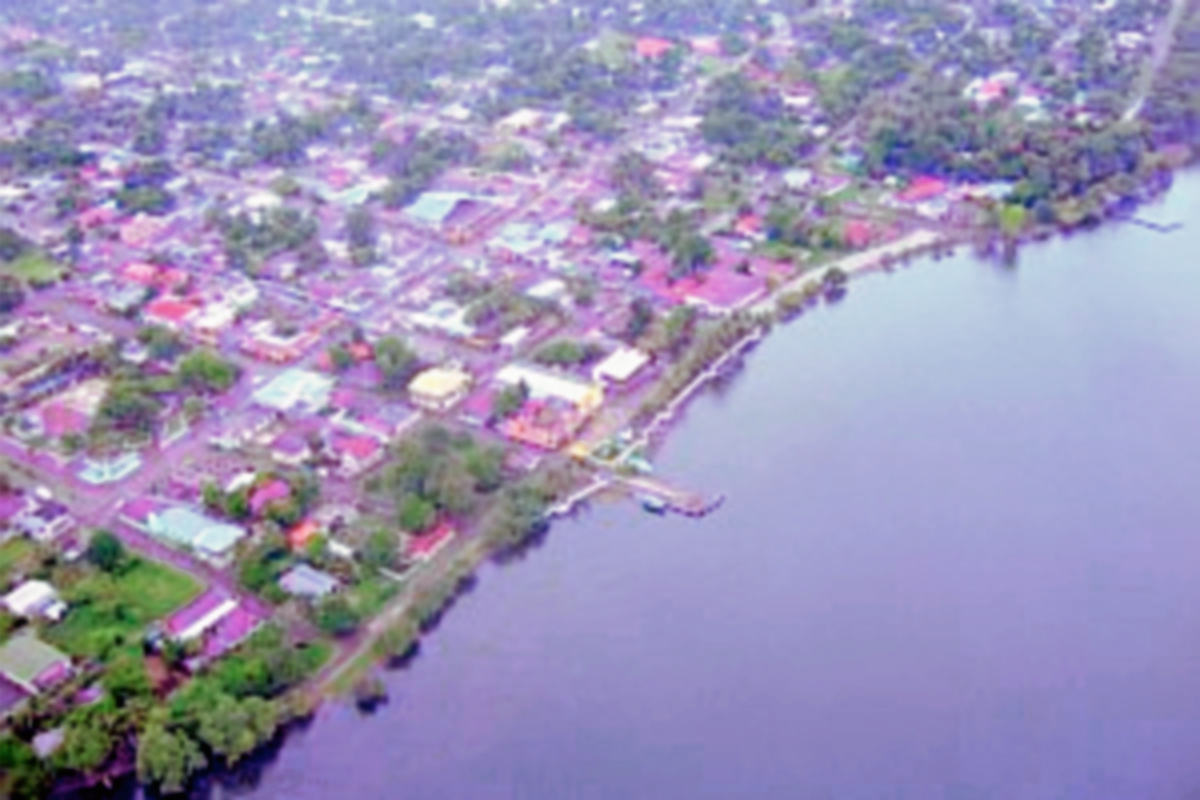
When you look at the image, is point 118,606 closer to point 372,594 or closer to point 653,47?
point 372,594

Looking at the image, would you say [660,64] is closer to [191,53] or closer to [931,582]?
[191,53]

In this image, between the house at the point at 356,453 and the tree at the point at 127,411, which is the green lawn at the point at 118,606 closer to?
the house at the point at 356,453

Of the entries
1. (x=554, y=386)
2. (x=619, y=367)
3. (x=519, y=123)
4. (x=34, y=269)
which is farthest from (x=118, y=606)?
(x=519, y=123)

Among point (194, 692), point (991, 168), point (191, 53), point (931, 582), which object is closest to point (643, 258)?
point (991, 168)

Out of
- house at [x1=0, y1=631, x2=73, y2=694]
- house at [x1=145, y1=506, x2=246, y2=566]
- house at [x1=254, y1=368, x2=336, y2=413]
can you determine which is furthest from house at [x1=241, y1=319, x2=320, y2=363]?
house at [x1=0, y1=631, x2=73, y2=694]

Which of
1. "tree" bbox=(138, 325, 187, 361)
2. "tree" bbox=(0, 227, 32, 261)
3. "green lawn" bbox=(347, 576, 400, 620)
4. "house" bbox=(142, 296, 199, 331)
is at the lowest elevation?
"tree" bbox=(0, 227, 32, 261)

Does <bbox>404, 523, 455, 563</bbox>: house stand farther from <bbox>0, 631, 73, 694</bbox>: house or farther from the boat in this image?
<bbox>0, 631, 73, 694</bbox>: house
